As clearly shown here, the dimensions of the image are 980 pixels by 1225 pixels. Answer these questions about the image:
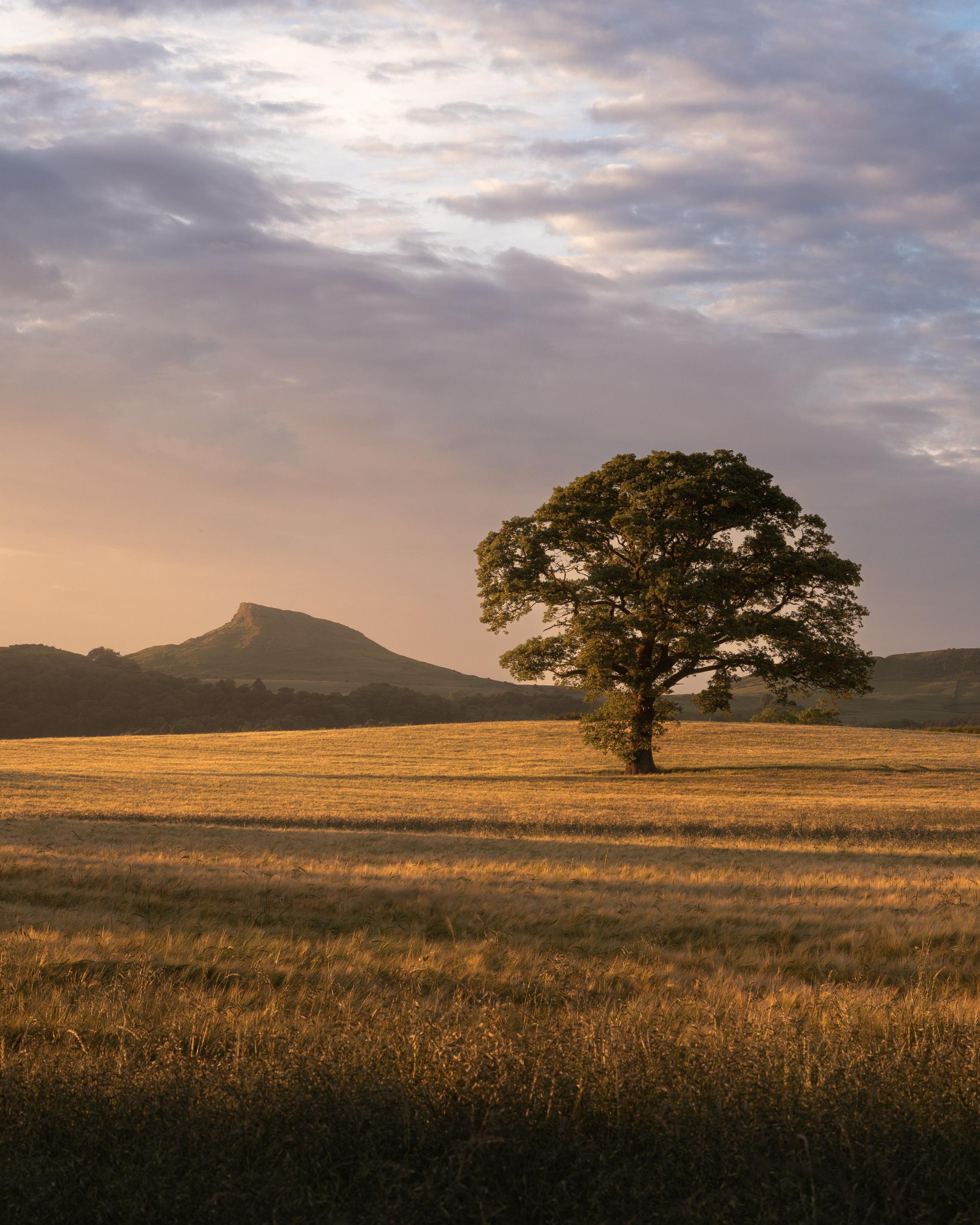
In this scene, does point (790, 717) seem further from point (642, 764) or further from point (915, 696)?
point (915, 696)

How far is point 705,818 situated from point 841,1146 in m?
23.2

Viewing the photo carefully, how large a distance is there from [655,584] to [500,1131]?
33535 mm

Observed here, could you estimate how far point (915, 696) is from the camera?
150 metres

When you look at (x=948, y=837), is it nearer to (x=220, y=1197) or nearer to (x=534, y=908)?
(x=534, y=908)

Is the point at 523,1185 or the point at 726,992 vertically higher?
the point at 523,1185

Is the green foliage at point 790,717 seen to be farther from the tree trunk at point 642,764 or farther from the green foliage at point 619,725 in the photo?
the green foliage at point 619,725

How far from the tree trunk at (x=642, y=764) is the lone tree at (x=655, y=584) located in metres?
0.48

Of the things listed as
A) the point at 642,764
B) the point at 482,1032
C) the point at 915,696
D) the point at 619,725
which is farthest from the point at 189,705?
the point at 482,1032

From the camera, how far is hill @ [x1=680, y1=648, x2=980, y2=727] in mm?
115125

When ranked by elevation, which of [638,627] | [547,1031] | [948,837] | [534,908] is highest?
[638,627]

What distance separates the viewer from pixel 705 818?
26.3 meters

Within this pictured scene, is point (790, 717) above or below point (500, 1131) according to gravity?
below

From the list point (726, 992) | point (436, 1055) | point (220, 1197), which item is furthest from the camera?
point (726, 992)

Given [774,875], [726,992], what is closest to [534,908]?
[726,992]
